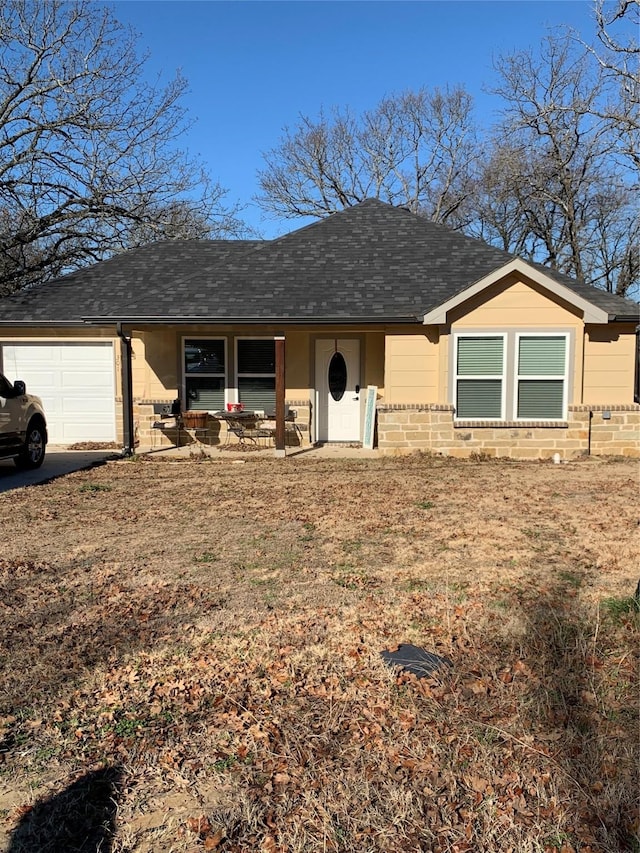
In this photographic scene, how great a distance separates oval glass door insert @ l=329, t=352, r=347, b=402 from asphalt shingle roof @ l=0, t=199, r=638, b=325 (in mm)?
1540

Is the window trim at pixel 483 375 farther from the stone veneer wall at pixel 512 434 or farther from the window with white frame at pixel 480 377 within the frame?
the stone veneer wall at pixel 512 434

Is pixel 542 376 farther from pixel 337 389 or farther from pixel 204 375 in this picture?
pixel 204 375

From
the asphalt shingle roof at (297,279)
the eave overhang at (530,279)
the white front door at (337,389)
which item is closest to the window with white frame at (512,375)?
the eave overhang at (530,279)

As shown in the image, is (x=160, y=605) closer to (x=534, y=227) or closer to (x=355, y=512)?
(x=355, y=512)

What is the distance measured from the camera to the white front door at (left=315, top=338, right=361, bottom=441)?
13.7m

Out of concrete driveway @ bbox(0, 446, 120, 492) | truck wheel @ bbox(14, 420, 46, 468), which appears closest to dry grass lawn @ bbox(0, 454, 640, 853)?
concrete driveway @ bbox(0, 446, 120, 492)

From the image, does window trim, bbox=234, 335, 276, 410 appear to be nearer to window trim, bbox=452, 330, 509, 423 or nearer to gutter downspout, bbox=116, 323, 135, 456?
gutter downspout, bbox=116, 323, 135, 456

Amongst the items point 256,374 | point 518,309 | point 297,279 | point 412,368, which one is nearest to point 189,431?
point 256,374

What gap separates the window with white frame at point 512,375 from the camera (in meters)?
12.0

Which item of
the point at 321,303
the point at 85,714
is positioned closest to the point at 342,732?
the point at 85,714

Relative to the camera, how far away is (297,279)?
537 inches

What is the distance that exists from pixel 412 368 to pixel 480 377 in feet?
4.26

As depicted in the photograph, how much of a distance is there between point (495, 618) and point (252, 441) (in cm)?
937

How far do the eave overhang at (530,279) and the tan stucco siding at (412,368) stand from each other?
1.96ft
